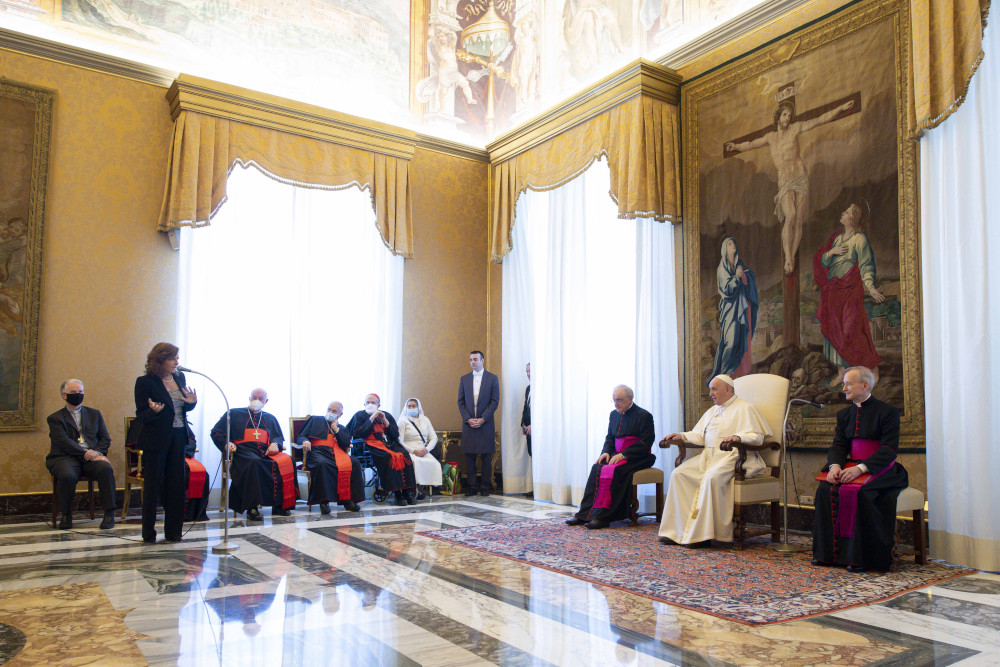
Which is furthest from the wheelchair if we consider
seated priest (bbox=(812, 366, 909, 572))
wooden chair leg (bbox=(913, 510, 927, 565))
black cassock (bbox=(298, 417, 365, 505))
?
wooden chair leg (bbox=(913, 510, 927, 565))

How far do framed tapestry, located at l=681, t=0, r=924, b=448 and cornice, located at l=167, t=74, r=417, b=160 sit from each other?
348 cm

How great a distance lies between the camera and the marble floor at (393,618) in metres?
2.98

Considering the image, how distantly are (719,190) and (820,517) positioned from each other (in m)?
3.29

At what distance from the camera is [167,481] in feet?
18.5

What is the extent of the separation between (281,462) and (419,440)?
1774 millimetres

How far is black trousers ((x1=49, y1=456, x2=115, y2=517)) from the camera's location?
253 inches

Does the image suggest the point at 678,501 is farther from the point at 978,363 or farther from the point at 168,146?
the point at 168,146

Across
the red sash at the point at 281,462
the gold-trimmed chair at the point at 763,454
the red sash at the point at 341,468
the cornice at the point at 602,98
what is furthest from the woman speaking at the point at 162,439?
the cornice at the point at 602,98

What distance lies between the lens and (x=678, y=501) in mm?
5723

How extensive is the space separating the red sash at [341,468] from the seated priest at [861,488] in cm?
440

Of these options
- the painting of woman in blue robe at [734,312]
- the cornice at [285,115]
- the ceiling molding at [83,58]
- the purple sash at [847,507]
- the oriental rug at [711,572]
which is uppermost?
the ceiling molding at [83,58]

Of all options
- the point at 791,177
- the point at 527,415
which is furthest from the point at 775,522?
the point at 527,415

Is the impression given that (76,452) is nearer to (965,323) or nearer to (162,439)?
(162,439)

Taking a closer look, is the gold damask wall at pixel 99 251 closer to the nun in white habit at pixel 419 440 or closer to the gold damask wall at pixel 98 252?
the gold damask wall at pixel 98 252
